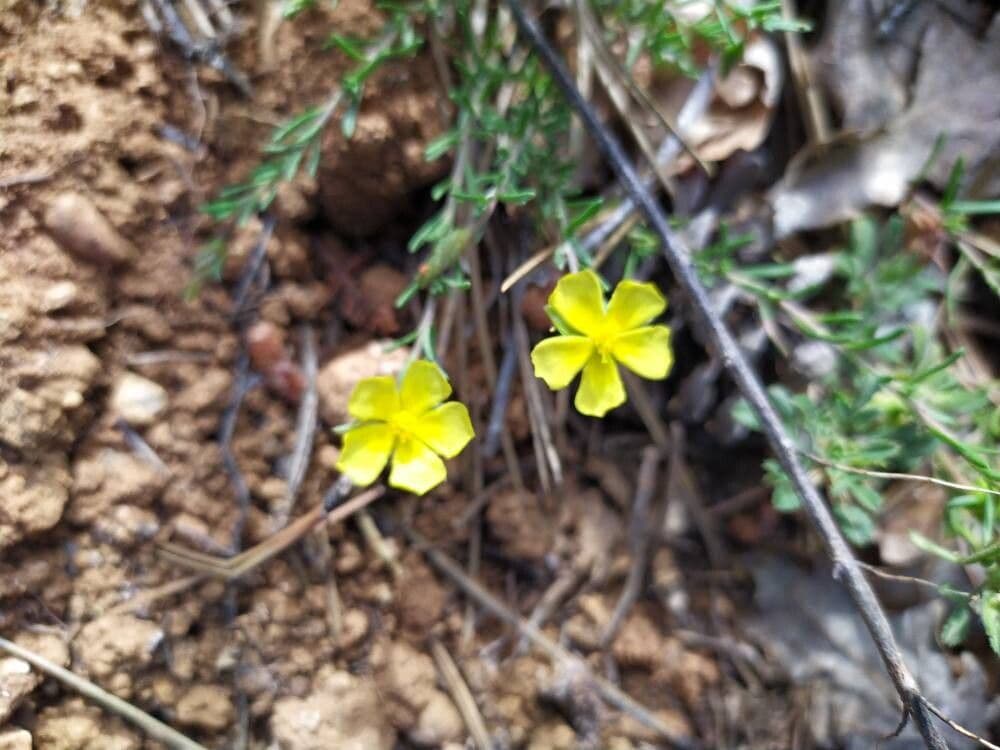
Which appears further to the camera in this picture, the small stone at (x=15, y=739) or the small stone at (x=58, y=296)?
the small stone at (x=58, y=296)

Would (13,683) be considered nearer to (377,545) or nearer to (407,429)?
(377,545)

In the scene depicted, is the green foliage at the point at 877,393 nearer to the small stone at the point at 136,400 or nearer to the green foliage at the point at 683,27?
the green foliage at the point at 683,27

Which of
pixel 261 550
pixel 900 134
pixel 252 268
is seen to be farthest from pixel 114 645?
pixel 900 134

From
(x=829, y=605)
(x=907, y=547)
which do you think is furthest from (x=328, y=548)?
(x=907, y=547)

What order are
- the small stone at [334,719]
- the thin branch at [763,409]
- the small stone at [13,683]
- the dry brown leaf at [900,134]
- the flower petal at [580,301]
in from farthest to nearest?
the dry brown leaf at [900,134], the small stone at [334,719], the flower petal at [580,301], the small stone at [13,683], the thin branch at [763,409]

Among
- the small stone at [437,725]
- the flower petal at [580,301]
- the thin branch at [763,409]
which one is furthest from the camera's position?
the small stone at [437,725]

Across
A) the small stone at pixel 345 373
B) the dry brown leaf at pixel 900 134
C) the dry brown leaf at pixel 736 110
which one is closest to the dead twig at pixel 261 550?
the small stone at pixel 345 373

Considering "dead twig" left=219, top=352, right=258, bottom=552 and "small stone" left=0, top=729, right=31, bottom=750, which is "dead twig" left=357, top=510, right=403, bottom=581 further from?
"small stone" left=0, top=729, right=31, bottom=750
